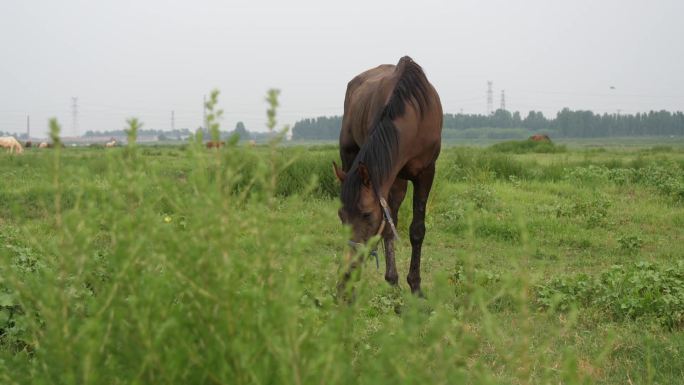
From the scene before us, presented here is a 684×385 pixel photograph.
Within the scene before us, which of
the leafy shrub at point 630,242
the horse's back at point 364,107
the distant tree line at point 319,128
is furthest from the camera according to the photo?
the distant tree line at point 319,128

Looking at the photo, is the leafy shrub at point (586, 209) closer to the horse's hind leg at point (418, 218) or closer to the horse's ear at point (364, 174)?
the horse's hind leg at point (418, 218)

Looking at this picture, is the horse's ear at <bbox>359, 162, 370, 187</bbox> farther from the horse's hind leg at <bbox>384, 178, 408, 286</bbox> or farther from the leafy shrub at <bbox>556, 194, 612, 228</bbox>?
the leafy shrub at <bbox>556, 194, 612, 228</bbox>

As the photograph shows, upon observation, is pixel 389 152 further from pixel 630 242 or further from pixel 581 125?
pixel 581 125

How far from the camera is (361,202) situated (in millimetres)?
4836

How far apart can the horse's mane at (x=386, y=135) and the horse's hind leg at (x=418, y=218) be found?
0.64 m

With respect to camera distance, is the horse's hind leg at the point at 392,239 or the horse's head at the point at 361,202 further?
the horse's hind leg at the point at 392,239

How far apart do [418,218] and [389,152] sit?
1.23 meters

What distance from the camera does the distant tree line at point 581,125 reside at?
122 m

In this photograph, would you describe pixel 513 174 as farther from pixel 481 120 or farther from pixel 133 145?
pixel 481 120

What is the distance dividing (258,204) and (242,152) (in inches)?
7.0

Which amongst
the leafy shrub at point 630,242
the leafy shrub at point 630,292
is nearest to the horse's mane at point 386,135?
the leafy shrub at point 630,292

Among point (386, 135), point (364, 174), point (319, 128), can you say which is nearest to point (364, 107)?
point (386, 135)

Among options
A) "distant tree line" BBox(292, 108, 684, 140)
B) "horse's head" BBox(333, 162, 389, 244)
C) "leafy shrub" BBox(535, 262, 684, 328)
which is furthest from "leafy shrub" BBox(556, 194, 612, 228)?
"distant tree line" BBox(292, 108, 684, 140)

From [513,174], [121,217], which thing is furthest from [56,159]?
[513,174]
